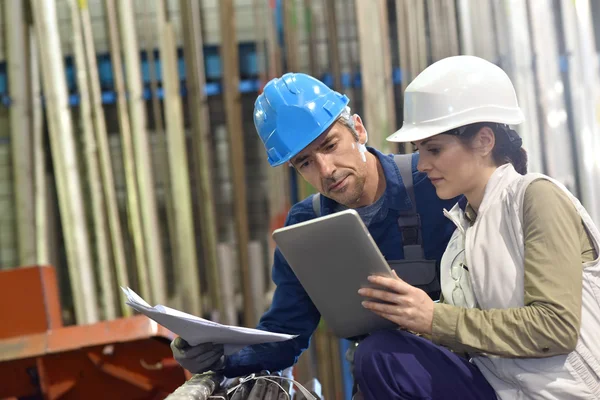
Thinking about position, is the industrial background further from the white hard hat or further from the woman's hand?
the woman's hand

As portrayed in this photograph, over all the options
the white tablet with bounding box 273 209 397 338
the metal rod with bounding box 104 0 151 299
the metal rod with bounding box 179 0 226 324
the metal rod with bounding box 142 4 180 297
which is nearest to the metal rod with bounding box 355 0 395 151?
the metal rod with bounding box 179 0 226 324

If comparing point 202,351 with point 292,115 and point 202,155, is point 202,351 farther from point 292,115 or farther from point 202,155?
point 202,155

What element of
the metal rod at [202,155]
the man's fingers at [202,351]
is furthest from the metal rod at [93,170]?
the man's fingers at [202,351]

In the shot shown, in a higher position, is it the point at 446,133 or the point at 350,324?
the point at 446,133

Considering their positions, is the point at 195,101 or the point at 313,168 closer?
the point at 313,168

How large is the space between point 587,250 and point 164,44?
2778 mm

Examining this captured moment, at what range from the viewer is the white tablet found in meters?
1.33

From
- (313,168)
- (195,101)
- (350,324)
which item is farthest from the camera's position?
(195,101)

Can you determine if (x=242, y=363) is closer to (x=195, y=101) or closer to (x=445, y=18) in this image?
(x=195, y=101)

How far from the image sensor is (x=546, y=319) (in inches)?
46.8

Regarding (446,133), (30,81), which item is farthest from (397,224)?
(30,81)

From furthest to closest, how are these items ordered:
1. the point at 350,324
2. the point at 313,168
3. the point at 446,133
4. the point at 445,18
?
the point at 445,18, the point at 313,168, the point at 350,324, the point at 446,133

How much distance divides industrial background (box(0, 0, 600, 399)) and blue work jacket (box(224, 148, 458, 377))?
1.43m

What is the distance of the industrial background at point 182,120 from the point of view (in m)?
3.31
